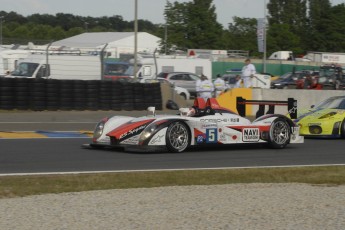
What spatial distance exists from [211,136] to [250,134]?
0.93 meters

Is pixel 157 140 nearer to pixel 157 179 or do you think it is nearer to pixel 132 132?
pixel 132 132

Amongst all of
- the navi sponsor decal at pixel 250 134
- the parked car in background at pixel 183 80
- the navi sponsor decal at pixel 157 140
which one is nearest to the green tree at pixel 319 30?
the parked car in background at pixel 183 80

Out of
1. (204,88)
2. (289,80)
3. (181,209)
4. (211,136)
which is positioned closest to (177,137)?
(211,136)

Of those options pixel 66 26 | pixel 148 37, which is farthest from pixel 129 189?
pixel 66 26

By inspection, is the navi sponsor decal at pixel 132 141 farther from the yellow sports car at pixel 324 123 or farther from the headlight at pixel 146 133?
the yellow sports car at pixel 324 123

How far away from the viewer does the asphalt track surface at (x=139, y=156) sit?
40.3ft

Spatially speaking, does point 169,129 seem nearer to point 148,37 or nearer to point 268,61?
point 268,61

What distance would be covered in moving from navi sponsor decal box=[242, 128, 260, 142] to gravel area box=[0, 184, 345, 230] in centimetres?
568

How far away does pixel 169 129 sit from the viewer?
1415 centimetres

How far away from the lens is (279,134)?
15703 millimetres

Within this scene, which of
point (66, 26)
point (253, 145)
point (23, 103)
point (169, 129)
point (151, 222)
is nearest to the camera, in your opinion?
point (151, 222)

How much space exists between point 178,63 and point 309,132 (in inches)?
983

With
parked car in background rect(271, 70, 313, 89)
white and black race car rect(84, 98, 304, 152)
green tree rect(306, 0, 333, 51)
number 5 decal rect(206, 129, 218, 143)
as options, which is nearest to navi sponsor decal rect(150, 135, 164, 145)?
white and black race car rect(84, 98, 304, 152)

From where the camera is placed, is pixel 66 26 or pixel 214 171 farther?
pixel 66 26
